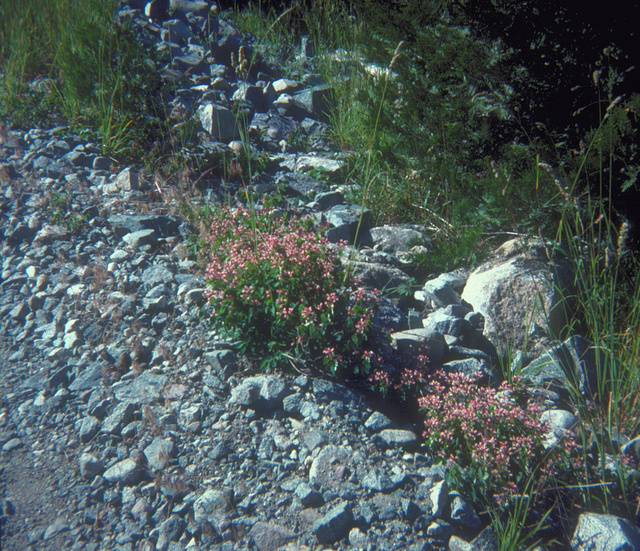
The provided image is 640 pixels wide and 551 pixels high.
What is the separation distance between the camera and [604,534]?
2.10 metres

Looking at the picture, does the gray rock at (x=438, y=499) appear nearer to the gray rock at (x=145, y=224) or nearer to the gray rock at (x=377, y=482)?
the gray rock at (x=377, y=482)

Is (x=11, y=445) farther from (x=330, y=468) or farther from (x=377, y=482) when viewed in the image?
(x=377, y=482)

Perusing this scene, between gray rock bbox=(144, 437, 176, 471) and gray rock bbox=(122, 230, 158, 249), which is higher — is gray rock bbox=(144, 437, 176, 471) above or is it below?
below

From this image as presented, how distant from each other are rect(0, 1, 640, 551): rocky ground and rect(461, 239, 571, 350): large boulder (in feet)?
0.34

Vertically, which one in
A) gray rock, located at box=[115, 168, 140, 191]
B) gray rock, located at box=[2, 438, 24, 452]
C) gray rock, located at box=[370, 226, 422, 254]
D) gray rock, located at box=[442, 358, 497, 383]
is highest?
gray rock, located at box=[115, 168, 140, 191]

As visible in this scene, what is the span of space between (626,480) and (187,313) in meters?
2.53

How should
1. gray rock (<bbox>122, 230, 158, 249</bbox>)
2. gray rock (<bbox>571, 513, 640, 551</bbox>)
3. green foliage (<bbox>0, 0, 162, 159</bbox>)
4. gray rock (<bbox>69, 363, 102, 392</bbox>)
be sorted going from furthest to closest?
green foliage (<bbox>0, 0, 162, 159</bbox>) < gray rock (<bbox>122, 230, 158, 249</bbox>) < gray rock (<bbox>69, 363, 102, 392</bbox>) < gray rock (<bbox>571, 513, 640, 551</bbox>)

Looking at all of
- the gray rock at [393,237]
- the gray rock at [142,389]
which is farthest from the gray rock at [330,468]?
the gray rock at [393,237]

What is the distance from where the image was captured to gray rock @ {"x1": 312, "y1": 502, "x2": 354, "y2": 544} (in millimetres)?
2186

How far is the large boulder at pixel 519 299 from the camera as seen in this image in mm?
3250

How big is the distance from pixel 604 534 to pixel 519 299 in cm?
154

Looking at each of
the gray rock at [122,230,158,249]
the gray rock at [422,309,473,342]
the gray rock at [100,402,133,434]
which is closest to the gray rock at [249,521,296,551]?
the gray rock at [100,402,133,434]

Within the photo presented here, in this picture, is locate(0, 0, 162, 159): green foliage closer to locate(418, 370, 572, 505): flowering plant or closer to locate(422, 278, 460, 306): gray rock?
locate(422, 278, 460, 306): gray rock

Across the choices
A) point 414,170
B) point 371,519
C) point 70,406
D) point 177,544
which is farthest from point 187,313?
point 414,170
